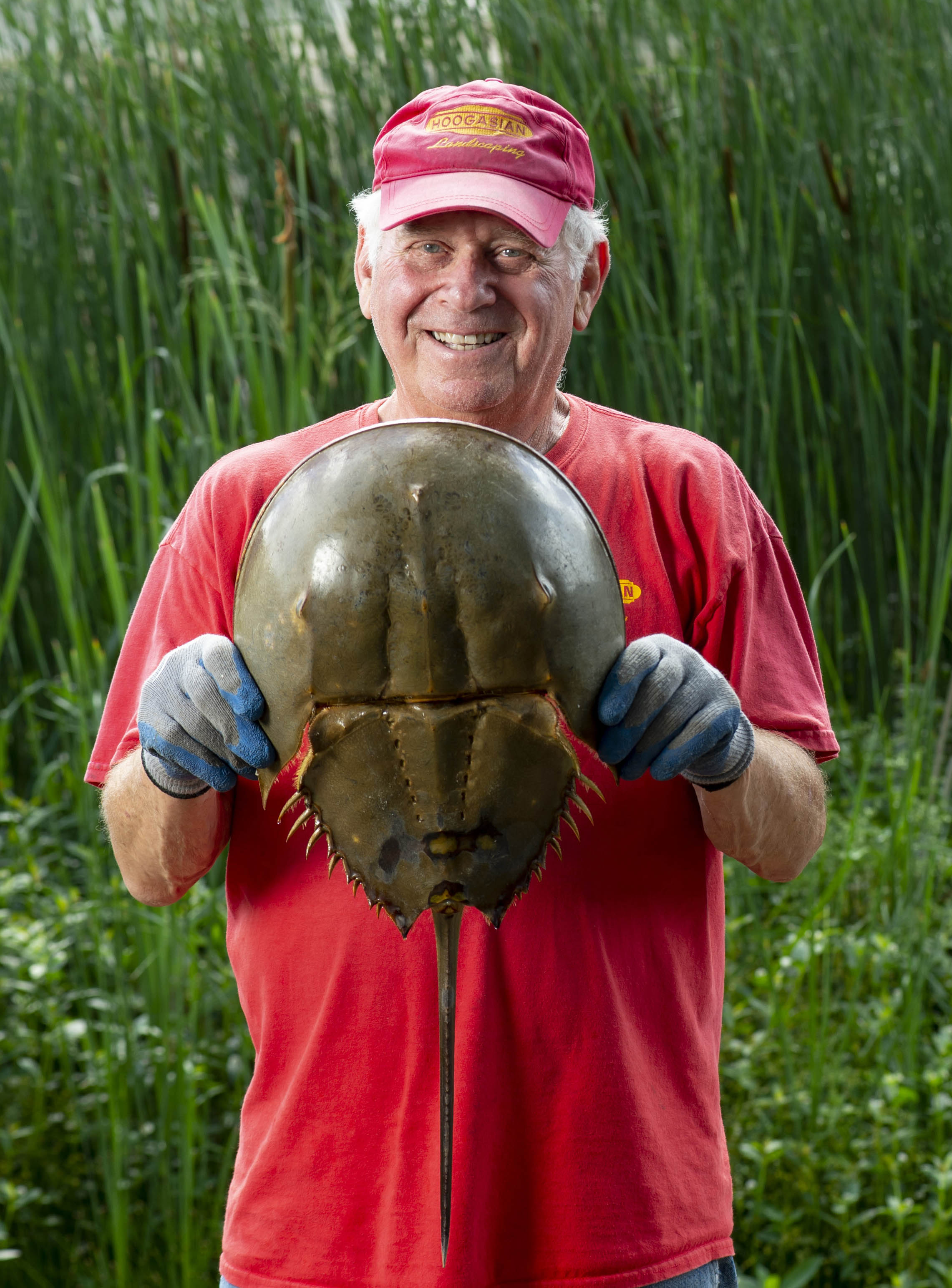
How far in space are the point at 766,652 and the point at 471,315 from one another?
0.57 m

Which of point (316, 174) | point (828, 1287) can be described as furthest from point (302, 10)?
point (828, 1287)

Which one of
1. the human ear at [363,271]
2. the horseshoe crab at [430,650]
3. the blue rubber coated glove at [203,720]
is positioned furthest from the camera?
the human ear at [363,271]

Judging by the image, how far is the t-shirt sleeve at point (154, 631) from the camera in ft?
4.69

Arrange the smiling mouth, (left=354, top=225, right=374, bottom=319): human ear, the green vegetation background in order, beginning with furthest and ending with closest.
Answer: the green vegetation background, (left=354, top=225, right=374, bottom=319): human ear, the smiling mouth

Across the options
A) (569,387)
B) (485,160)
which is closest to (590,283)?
(485,160)

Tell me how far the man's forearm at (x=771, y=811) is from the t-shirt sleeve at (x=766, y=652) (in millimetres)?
30

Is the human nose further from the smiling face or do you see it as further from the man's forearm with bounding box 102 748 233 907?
the man's forearm with bounding box 102 748 233 907

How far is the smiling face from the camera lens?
4.69 feet

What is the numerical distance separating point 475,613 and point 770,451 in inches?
82.1

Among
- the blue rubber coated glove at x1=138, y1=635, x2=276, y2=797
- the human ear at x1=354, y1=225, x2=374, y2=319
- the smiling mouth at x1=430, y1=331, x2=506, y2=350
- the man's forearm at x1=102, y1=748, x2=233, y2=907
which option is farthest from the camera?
the human ear at x1=354, y1=225, x2=374, y2=319

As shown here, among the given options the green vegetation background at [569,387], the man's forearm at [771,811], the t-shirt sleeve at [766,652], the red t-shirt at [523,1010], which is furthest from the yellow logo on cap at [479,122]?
the green vegetation background at [569,387]

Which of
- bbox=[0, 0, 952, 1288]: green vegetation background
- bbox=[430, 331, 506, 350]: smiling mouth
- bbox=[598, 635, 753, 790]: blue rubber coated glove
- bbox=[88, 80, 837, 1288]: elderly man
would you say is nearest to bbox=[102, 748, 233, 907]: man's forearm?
bbox=[88, 80, 837, 1288]: elderly man

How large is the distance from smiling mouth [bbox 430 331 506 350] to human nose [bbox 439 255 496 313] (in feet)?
0.10

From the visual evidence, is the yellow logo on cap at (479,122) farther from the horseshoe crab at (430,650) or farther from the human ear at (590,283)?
the horseshoe crab at (430,650)
